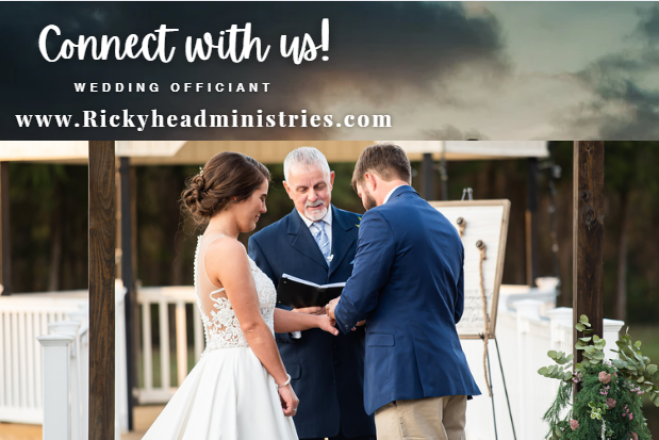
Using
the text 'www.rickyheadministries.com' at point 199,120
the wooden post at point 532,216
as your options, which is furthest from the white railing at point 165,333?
the text 'www.rickyheadministries.com' at point 199,120

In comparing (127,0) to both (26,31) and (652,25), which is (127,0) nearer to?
(26,31)

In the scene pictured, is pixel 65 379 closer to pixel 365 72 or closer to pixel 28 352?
pixel 365 72

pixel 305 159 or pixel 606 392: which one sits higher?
pixel 305 159

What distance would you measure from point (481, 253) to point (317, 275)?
156cm

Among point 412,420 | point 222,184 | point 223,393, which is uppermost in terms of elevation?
point 222,184

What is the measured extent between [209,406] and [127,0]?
6.58 feet

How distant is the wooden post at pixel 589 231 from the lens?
3.82m

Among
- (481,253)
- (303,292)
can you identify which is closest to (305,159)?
(303,292)

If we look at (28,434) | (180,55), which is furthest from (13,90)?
(28,434)

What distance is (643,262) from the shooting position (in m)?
20.6

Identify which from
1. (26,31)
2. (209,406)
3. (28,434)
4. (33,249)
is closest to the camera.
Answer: (209,406)

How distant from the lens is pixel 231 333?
121 inches

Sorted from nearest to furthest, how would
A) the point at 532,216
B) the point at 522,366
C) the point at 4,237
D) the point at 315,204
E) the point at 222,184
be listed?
1. the point at 222,184
2. the point at 315,204
3. the point at 522,366
4. the point at 4,237
5. the point at 532,216

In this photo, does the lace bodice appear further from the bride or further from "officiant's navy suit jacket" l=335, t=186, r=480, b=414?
"officiant's navy suit jacket" l=335, t=186, r=480, b=414
